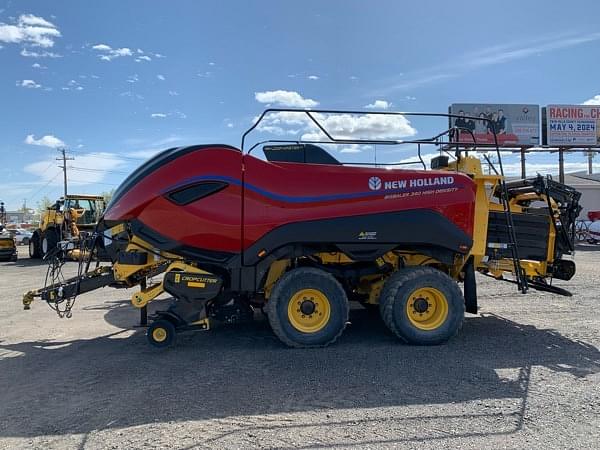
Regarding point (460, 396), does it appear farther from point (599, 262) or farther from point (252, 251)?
point (599, 262)

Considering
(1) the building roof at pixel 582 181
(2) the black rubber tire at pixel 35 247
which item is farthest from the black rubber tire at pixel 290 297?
(1) the building roof at pixel 582 181

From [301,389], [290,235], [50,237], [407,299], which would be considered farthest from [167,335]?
A: [50,237]

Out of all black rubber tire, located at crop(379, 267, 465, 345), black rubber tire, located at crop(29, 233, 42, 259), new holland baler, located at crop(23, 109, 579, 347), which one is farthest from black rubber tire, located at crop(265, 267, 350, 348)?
black rubber tire, located at crop(29, 233, 42, 259)

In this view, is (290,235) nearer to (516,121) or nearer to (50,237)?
(50,237)

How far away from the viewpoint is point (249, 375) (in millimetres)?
5137

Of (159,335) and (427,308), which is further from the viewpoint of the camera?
(427,308)

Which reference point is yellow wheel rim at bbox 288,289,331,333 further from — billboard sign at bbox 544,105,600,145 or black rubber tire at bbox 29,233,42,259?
billboard sign at bbox 544,105,600,145

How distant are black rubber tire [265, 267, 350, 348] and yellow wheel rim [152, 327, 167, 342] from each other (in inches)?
49.7

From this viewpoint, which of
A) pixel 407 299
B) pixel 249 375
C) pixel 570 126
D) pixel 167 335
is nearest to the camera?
pixel 249 375

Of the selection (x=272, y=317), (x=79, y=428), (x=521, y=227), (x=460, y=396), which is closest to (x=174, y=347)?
(x=272, y=317)

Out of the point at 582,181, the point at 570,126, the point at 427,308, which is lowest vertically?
the point at 427,308

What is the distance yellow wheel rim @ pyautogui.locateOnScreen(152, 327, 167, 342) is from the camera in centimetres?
602

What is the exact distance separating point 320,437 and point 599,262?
16.4 meters

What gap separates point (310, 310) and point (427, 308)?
1.51 meters
